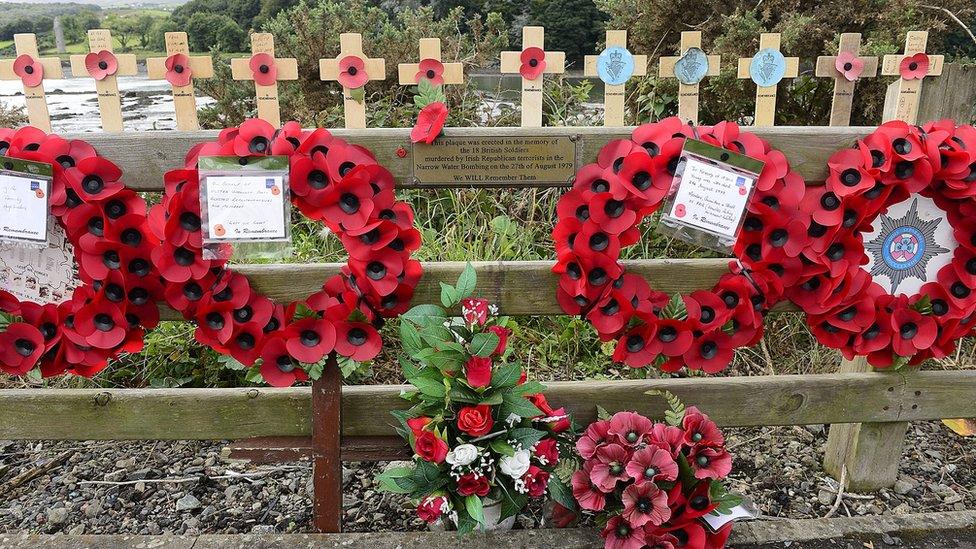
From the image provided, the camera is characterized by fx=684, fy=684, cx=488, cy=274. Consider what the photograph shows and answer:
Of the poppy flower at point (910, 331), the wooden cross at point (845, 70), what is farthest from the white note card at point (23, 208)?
the poppy flower at point (910, 331)

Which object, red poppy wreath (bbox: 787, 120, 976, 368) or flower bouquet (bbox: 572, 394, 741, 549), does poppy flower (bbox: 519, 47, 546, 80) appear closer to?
red poppy wreath (bbox: 787, 120, 976, 368)

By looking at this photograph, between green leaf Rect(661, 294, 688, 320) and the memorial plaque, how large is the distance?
0.51 meters

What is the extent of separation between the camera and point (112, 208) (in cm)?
197

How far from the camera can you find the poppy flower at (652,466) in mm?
1868

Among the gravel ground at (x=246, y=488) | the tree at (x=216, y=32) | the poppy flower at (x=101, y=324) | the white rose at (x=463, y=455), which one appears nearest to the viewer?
the white rose at (x=463, y=455)

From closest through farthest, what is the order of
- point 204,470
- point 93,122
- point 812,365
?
point 204,470 < point 812,365 < point 93,122

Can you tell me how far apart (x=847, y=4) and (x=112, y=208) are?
444 centimetres

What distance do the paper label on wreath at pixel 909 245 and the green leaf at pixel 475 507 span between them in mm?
1455

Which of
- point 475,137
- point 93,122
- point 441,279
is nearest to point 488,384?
point 441,279

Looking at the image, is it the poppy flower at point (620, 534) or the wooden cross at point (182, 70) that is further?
the wooden cross at point (182, 70)

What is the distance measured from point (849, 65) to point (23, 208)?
258 centimetres

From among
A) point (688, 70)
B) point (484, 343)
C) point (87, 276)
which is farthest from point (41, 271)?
point (688, 70)

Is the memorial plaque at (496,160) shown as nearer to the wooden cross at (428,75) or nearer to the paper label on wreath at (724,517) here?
the wooden cross at (428,75)

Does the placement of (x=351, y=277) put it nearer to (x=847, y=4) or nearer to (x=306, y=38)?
(x=306, y=38)
